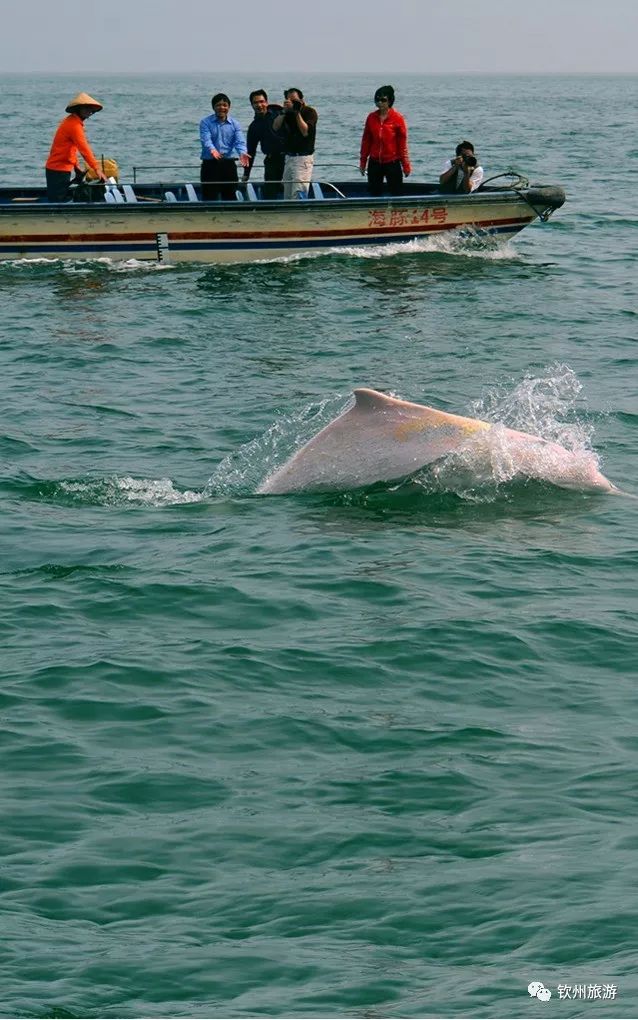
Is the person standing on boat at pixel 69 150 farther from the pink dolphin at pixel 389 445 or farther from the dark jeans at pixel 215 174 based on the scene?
the pink dolphin at pixel 389 445

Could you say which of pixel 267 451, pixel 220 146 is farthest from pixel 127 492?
pixel 220 146

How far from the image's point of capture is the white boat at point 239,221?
23656 mm

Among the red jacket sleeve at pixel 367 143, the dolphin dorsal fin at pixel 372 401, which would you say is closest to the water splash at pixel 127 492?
the dolphin dorsal fin at pixel 372 401

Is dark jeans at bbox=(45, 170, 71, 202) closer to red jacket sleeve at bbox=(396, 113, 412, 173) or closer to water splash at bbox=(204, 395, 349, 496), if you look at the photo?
red jacket sleeve at bbox=(396, 113, 412, 173)

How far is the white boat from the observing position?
23656 millimetres

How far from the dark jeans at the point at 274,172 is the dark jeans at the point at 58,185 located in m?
3.05

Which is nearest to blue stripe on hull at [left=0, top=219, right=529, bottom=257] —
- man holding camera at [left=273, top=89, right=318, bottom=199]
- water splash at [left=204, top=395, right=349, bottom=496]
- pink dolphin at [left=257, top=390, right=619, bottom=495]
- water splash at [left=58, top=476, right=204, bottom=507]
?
man holding camera at [left=273, top=89, right=318, bottom=199]

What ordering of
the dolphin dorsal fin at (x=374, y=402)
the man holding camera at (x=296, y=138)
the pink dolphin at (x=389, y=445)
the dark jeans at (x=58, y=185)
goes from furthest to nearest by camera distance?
1. the dark jeans at (x=58, y=185)
2. the man holding camera at (x=296, y=138)
3. the pink dolphin at (x=389, y=445)
4. the dolphin dorsal fin at (x=374, y=402)

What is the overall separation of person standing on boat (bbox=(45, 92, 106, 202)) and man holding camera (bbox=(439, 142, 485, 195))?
529 centimetres

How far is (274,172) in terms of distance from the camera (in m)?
25.1

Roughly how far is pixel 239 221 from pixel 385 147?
98.7 inches

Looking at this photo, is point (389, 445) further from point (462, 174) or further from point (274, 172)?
point (274, 172)

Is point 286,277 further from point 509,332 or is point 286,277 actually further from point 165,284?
point 509,332

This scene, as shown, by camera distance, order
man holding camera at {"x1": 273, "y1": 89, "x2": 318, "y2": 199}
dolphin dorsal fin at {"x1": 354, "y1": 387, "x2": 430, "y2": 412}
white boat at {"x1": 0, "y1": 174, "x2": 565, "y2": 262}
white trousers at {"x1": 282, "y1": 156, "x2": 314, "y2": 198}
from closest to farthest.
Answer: dolphin dorsal fin at {"x1": 354, "y1": 387, "x2": 430, "y2": 412}, man holding camera at {"x1": 273, "y1": 89, "x2": 318, "y2": 199}, white boat at {"x1": 0, "y1": 174, "x2": 565, "y2": 262}, white trousers at {"x1": 282, "y1": 156, "x2": 314, "y2": 198}
